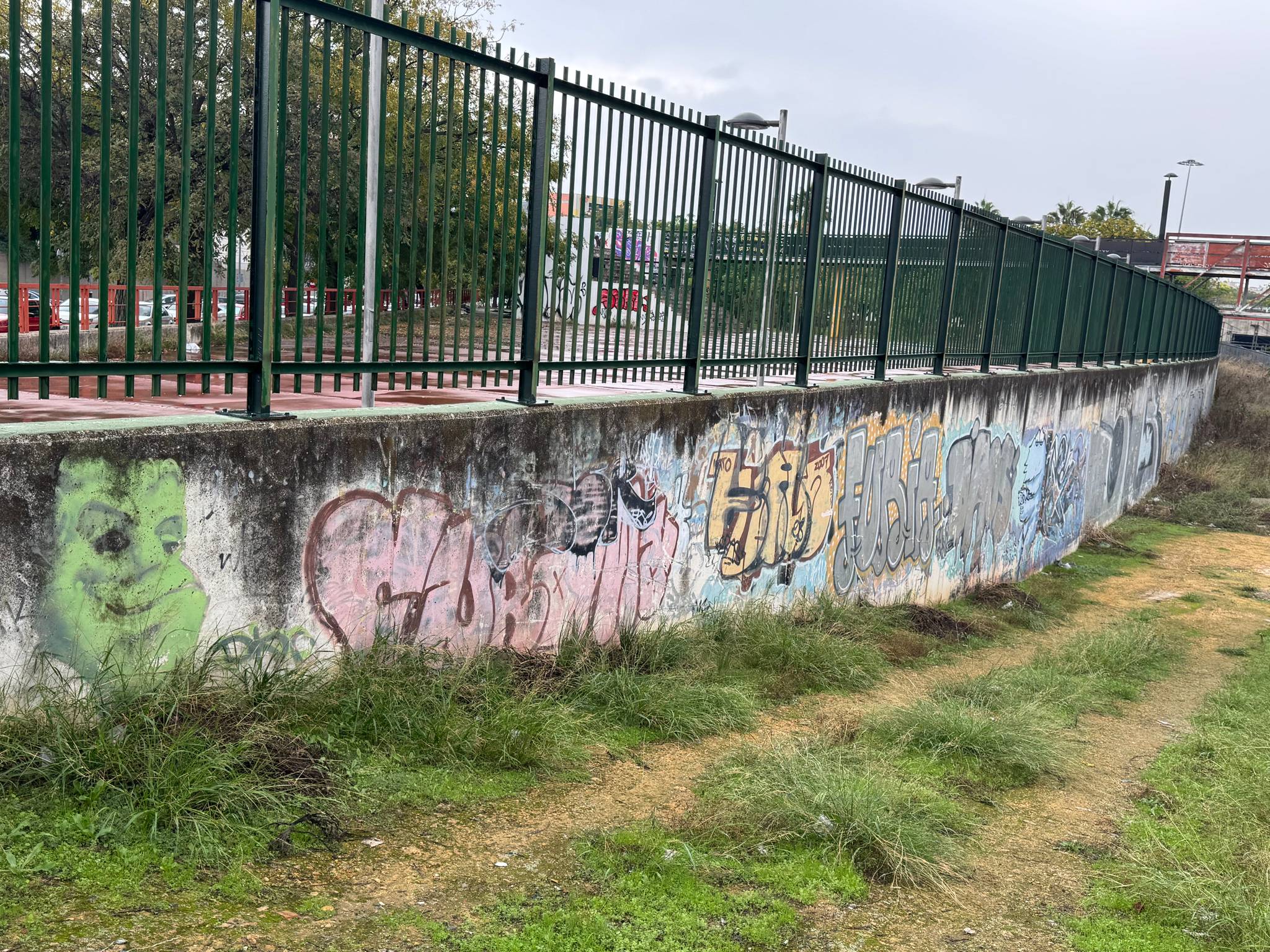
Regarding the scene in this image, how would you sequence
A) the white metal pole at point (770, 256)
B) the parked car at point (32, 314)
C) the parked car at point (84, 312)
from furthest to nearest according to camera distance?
the white metal pole at point (770, 256), the parked car at point (84, 312), the parked car at point (32, 314)

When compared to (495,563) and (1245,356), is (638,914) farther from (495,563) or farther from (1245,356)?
(1245,356)

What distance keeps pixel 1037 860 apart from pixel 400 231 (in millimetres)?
3691

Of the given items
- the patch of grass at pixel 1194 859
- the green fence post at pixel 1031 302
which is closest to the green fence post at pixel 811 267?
the patch of grass at pixel 1194 859

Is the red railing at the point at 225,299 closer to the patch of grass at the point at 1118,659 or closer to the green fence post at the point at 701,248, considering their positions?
the green fence post at the point at 701,248

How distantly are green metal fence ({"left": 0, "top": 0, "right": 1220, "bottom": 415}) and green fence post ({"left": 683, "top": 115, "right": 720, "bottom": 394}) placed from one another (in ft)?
0.05

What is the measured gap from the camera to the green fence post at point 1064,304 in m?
14.4

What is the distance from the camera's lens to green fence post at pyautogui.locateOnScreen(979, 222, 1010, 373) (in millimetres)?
11797

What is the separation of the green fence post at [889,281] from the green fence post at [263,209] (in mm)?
6235

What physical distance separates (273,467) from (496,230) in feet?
6.30

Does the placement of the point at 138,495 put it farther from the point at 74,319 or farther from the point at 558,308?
the point at 558,308

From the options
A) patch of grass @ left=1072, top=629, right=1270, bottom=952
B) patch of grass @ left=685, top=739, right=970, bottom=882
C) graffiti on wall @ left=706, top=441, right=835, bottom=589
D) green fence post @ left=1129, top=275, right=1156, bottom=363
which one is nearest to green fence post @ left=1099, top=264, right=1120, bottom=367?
green fence post @ left=1129, top=275, right=1156, bottom=363

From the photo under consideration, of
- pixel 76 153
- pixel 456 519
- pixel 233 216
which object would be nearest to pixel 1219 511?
pixel 456 519

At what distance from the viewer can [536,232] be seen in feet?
18.4

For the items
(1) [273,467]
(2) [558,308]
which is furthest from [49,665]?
(2) [558,308]
